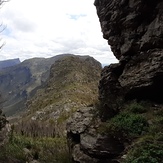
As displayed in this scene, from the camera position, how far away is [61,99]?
463ft

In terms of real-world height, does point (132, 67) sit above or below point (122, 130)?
above

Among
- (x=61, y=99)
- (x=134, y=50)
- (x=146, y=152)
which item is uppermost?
(x=61, y=99)

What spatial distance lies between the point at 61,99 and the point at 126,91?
4802 inches

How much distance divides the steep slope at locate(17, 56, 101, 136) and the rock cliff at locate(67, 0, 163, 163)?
264ft

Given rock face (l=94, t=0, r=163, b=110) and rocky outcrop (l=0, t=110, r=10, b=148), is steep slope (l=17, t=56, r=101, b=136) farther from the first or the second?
rock face (l=94, t=0, r=163, b=110)

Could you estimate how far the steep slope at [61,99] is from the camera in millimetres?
111963

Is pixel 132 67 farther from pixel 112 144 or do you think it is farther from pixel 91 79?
pixel 91 79

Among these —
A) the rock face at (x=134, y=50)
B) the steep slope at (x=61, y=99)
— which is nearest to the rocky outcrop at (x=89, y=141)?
the rock face at (x=134, y=50)

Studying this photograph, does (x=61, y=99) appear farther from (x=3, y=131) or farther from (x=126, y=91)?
(x=126, y=91)

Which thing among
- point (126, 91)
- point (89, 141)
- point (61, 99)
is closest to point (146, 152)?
point (89, 141)

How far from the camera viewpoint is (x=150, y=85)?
18562 mm

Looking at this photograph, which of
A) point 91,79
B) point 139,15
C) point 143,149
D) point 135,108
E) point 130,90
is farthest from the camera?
point 91,79

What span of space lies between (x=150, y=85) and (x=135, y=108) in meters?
1.90

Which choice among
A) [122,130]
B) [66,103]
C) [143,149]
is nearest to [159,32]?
[122,130]
